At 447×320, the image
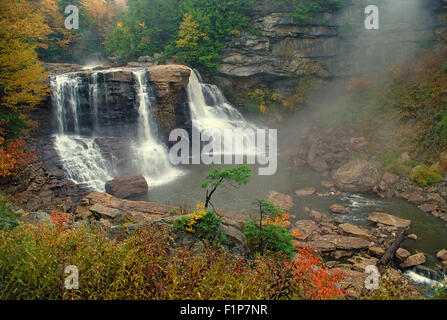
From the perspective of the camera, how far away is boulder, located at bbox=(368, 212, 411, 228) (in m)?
10.8

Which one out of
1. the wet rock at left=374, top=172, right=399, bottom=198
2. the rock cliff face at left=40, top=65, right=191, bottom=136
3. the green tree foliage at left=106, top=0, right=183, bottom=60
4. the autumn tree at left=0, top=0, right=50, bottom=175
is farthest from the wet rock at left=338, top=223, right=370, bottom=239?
the green tree foliage at left=106, top=0, right=183, bottom=60

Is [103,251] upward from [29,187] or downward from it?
upward

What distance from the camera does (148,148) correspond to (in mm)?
18094

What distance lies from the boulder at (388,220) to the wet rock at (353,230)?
54.2 inches

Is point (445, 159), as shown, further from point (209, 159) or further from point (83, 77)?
point (83, 77)

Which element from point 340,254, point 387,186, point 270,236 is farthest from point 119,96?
point 387,186

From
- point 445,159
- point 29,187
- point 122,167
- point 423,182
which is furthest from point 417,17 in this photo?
point 29,187

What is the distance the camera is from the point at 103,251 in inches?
170

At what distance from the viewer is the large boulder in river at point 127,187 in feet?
45.1

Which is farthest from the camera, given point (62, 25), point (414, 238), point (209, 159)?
point (62, 25)

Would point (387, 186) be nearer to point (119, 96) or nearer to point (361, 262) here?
point (361, 262)

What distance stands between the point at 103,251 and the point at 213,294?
2178mm

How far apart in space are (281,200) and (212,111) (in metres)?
11.7

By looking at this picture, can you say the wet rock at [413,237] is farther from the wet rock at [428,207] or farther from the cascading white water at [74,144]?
the cascading white water at [74,144]
